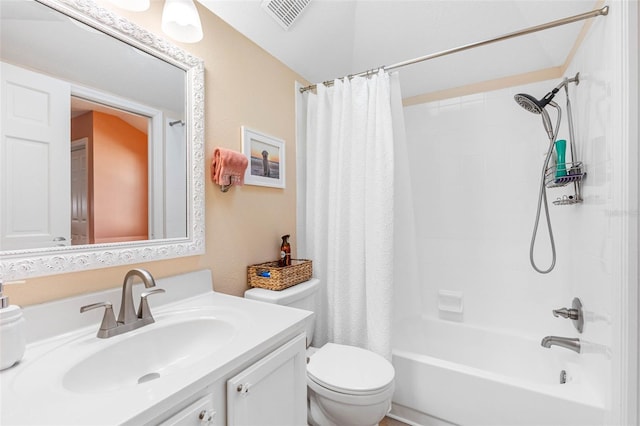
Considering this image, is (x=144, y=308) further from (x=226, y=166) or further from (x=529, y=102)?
(x=529, y=102)

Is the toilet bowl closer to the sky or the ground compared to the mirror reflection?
closer to the ground

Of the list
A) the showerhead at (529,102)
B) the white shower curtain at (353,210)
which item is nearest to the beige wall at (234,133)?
the white shower curtain at (353,210)

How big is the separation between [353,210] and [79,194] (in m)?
1.30

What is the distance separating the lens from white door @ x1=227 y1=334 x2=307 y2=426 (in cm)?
80

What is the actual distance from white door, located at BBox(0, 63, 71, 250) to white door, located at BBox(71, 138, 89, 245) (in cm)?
1

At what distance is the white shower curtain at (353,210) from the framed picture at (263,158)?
22 cm

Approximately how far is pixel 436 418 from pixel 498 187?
5.04 ft

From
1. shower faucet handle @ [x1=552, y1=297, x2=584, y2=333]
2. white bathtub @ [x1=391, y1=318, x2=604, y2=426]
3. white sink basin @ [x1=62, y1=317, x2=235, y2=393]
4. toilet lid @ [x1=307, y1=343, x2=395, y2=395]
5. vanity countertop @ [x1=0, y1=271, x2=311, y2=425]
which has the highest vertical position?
vanity countertop @ [x1=0, y1=271, x2=311, y2=425]

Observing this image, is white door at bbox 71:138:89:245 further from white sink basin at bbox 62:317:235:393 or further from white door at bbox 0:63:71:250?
white sink basin at bbox 62:317:235:393

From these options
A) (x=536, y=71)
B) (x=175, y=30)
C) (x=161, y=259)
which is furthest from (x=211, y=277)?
(x=536, y=71)

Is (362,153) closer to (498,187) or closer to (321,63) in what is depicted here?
(321,63)

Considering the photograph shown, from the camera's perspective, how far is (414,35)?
1958 mm

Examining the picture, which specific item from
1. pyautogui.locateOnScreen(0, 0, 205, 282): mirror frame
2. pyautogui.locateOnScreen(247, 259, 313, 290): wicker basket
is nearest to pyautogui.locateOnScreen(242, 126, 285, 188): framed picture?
pyautogui.locateOnScreen(0, 0, 205, 282): mirror frame

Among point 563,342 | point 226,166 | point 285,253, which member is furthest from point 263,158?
point 563,342
